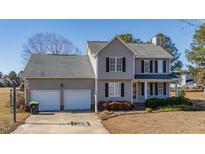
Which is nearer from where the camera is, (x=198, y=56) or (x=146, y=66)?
(x=146, y=66)

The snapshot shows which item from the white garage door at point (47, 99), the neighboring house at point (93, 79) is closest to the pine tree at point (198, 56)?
the neighboring house at point (93, 79)

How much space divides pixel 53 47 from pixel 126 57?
22106 millimetres

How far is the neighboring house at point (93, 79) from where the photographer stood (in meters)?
25.8

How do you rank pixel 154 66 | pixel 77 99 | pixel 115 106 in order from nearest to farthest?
pixel 115 106 → pixel 77 99 → pixel 154 66

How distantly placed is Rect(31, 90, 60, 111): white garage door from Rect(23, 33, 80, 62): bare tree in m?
19.6

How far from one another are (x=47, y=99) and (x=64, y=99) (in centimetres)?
151

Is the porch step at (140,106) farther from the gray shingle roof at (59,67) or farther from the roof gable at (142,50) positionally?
the gray shingle roof at (59,67)

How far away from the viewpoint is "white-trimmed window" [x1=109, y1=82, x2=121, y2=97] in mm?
26594

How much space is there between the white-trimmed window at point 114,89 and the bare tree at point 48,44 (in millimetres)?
19917

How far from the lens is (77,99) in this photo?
26.5m

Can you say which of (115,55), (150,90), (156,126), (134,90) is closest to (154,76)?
(150,90)

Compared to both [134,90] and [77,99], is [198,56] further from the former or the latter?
[77,99]

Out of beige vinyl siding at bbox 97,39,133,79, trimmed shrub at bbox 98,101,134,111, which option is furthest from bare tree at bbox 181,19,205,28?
beige vinyl siding at bbox 97,39,133,79
